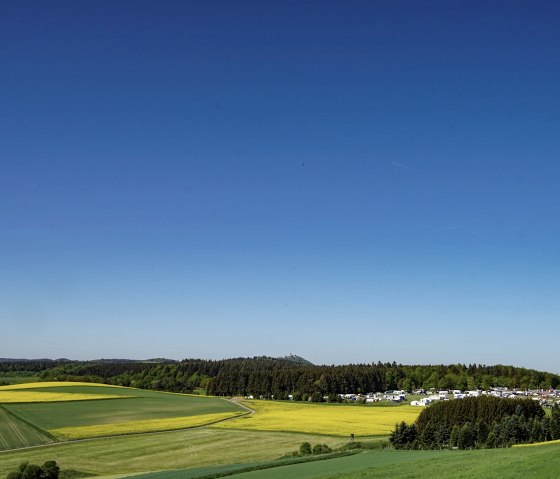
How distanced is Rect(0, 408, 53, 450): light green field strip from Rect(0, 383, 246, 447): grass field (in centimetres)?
171

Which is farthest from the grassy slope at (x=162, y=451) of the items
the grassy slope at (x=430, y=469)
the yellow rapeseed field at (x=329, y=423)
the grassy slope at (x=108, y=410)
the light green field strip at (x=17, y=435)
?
the grassy slope at (x=108, y=410)

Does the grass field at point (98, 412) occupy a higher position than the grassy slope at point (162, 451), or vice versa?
the grassy slope at point (162, 451)

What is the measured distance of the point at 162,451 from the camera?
2434 inches

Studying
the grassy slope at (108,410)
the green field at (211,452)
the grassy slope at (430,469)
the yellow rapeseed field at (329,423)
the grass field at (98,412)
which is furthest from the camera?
the grassy slope at (108,410)

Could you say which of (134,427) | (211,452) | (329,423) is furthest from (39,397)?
(211,452)

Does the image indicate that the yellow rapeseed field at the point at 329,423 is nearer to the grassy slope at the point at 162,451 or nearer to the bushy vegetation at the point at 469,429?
the grassy slope at the point at 162,451

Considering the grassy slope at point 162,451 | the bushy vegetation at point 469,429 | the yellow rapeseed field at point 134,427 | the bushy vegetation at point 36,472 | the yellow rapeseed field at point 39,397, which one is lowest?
the yellow rapeseed field at point 39,397

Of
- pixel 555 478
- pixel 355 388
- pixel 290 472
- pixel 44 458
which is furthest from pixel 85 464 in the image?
pixel 355 388

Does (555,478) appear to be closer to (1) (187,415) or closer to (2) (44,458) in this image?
(2) (44,458)

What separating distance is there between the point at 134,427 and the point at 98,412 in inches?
895

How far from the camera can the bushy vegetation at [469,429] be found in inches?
2648

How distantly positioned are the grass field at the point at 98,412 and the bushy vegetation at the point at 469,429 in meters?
37.3

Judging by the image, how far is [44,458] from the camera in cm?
5628

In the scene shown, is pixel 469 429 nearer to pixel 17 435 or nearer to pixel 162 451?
pixel 162 451
